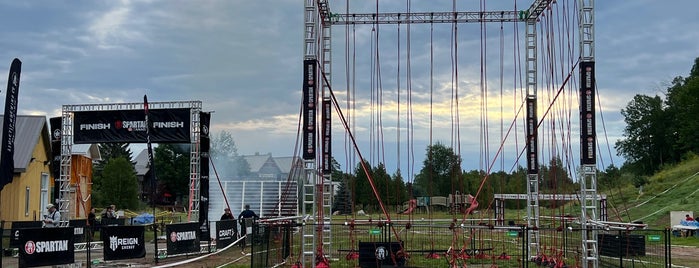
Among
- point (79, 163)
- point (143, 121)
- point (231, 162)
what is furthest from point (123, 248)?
point (231, 162)

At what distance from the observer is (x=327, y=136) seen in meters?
17.3

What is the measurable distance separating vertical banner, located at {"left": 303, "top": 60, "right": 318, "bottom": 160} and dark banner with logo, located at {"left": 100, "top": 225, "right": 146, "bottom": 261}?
19.7ft

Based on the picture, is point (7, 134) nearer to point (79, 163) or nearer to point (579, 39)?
point (579, 39)

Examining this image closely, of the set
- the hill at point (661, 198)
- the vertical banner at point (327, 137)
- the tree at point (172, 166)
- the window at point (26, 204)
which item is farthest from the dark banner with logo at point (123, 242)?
the tree at point (172, 166)

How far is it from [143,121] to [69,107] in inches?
113

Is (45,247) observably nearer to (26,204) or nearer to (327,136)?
(327,136)

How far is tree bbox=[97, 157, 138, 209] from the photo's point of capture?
67438 millimetres

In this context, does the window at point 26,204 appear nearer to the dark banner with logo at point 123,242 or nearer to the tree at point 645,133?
the dark banner with logo at point 123,242

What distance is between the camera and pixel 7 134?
15.6m

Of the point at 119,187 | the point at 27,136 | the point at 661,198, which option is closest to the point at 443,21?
the point at 27,136

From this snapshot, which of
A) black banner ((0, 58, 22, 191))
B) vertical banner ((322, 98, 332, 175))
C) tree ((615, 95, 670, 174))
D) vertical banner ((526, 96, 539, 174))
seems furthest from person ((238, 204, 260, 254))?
tree ((615, 95, 670, 174))

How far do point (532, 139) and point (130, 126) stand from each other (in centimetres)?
1446

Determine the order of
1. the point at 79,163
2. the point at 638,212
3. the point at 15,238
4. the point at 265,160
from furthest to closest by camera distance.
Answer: the point at 265,160, the point at 638,212, the point at 79,163, the point at 15,238

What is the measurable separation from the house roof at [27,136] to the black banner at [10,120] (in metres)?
14.4
